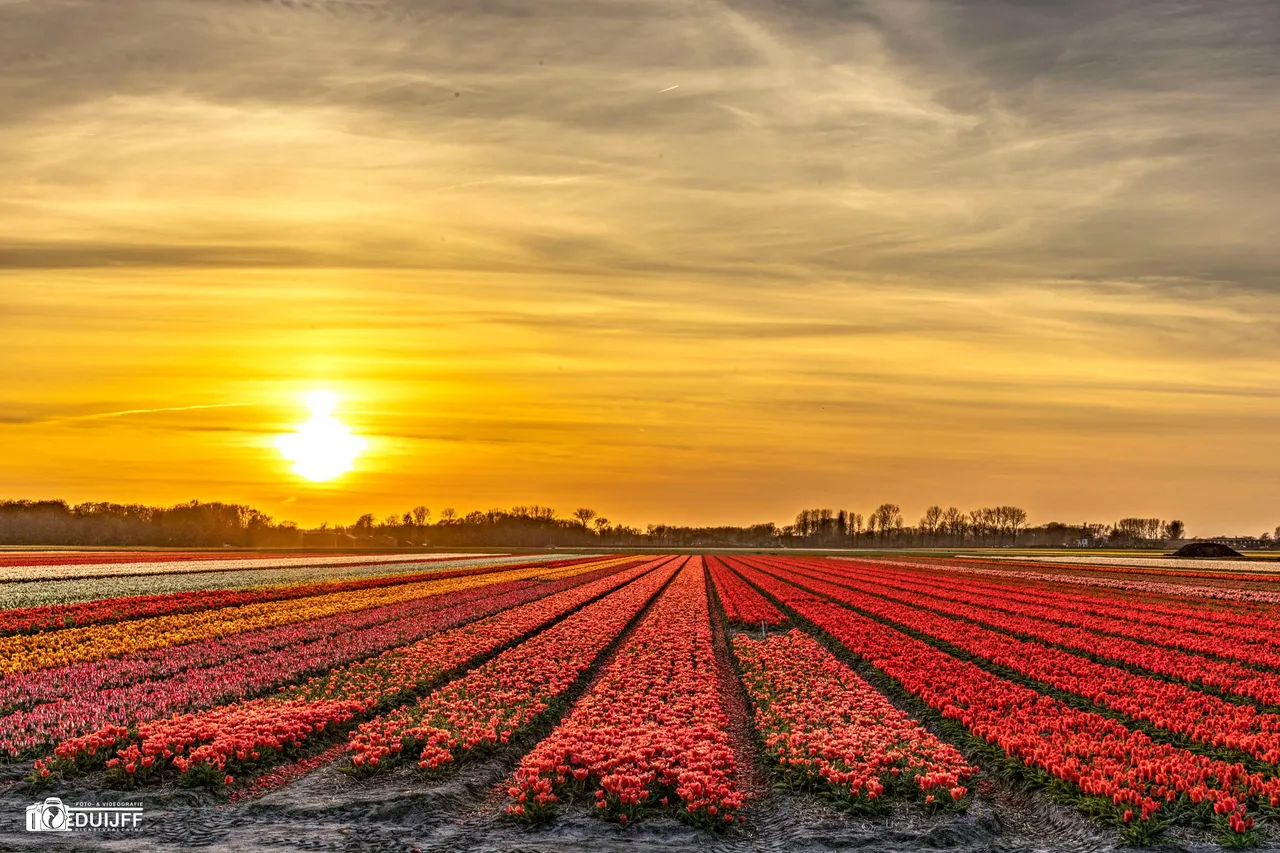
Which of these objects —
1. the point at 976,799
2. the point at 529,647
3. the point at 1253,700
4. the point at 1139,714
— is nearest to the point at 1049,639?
the point at 1253,700

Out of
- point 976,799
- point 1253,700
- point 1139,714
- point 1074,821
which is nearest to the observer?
point 1074,821

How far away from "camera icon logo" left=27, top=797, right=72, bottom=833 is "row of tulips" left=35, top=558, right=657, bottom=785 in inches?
33.8

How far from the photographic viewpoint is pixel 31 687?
18562mm

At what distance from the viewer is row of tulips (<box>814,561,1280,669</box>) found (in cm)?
2592

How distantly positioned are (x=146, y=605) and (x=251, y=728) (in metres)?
24.7

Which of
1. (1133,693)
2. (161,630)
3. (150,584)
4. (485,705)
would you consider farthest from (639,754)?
(150,584)

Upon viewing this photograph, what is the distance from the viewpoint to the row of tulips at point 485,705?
551 inches

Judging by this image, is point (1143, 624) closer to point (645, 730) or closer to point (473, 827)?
point (645, 730)

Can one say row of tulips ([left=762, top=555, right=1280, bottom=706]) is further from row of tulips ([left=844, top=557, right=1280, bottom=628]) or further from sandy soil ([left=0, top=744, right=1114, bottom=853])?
sandy soil ([left=0, top=744, right=1114, bottom=853])

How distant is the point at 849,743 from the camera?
1388cm

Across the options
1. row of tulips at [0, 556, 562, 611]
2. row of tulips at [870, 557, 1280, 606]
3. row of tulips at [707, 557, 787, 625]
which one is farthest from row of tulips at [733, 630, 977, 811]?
row of tulips at [870, 557, 1280, 606]

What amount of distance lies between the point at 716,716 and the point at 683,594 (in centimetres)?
2768

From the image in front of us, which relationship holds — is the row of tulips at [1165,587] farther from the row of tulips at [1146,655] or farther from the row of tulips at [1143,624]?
Result: the row of tulips at [1146,655]

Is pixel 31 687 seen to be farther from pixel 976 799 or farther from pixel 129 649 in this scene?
pixel 976 799
